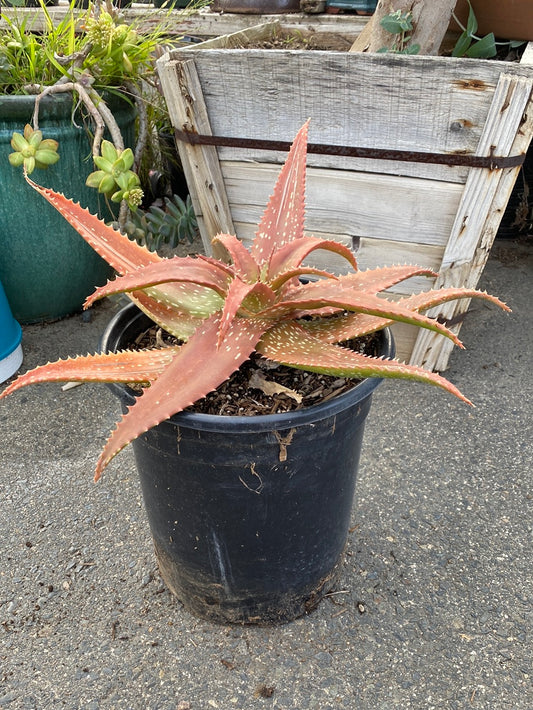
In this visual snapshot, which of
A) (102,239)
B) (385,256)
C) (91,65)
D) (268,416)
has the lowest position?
(385,256)

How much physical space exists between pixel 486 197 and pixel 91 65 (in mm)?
1212

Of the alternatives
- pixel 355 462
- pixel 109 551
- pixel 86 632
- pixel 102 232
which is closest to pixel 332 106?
pixel 102 232

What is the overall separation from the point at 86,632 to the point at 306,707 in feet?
1.58

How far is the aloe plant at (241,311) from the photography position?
850 mm

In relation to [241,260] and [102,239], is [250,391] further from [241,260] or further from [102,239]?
[102,239]

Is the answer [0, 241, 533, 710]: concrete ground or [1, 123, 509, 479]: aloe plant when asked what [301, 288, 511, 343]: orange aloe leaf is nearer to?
[1, 123, 509, 479]: aloe plant

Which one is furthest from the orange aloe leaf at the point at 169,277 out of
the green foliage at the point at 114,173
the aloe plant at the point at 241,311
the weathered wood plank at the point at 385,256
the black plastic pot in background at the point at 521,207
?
the black plastic pot in background at the point at 521,207

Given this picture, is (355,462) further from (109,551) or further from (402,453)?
(109,551)

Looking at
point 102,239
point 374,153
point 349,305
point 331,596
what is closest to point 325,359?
point 349,305

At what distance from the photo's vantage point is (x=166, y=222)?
2.12m

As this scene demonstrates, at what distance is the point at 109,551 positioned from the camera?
4.74 ft

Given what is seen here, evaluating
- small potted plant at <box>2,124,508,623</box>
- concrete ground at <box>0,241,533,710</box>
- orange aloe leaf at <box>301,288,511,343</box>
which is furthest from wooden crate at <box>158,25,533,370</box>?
orange aloe leaf at <box>301,288,511,343</box>

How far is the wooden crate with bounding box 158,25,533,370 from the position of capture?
1474mm

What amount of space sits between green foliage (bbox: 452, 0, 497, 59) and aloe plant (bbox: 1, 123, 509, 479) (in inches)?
41.0
